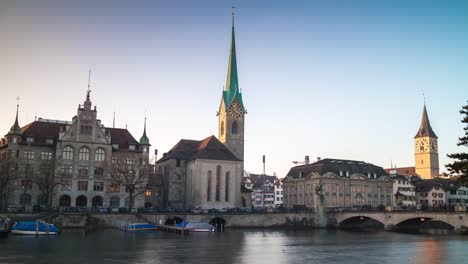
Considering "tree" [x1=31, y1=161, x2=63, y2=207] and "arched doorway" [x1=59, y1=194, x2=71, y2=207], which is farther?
"arched doorway" [x1=59, y1=194, x2=71, y2=207]

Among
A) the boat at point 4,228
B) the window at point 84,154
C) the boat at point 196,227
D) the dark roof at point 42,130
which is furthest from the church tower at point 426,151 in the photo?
the boat at point 4,228

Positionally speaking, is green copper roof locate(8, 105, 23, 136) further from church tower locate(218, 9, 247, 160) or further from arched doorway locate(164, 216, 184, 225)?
church tower locate(218, 9, 247, 160)

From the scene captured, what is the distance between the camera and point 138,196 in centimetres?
9731

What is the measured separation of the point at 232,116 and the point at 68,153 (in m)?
51.5

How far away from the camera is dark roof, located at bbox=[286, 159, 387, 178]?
12900 cm

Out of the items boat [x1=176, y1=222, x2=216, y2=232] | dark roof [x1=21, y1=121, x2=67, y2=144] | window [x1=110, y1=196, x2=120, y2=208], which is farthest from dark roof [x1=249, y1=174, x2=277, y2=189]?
boat [x1=176, y1=222, x2=216, y2=232]

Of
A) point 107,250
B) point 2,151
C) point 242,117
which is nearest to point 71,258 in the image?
point 107,250

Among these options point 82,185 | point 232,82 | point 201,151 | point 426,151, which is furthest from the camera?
point 426,151

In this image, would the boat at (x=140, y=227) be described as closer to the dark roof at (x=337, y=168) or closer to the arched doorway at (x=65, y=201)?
the arched doorway at (x=65, y=201)

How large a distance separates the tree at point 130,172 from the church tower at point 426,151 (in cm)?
12925

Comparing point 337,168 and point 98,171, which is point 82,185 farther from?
point 337,168

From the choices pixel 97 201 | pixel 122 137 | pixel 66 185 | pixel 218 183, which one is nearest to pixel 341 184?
pixel 218 183

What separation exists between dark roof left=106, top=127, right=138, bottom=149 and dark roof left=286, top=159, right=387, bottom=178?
49.7 m

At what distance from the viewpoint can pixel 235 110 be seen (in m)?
134
